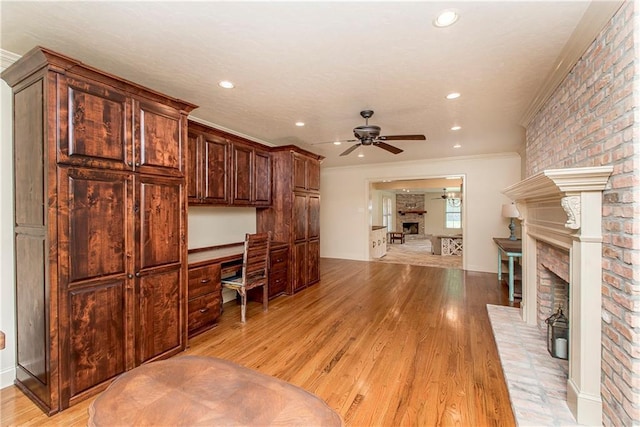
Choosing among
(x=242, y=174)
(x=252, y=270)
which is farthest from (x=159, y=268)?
(x=242, y=174)

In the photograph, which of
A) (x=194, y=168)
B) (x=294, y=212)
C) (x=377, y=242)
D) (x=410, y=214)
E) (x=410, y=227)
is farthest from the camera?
(x=410, y=227)

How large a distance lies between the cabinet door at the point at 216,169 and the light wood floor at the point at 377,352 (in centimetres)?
159

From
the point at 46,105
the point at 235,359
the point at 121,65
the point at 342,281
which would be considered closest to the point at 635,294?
the point at 235,359

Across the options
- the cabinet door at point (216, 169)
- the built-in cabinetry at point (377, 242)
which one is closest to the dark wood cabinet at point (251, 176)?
the cabinet door at point (216, 169)

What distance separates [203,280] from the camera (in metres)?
3.14

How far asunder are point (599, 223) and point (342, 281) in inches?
161

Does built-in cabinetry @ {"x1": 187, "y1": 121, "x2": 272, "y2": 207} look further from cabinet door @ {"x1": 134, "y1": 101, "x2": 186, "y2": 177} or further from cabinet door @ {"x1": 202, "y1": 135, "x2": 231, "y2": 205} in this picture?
cabinet door @ {"x1": 134, "y1": 101, "x2": 186, "y2": 177}

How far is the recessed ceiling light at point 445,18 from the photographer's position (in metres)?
1.71

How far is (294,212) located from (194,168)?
1752 millimetres

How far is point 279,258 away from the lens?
14.4 feet

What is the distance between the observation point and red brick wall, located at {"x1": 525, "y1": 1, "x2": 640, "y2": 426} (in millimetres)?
1425

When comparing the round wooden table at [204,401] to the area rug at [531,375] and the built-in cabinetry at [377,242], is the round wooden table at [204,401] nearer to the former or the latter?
the area rug at [531,375]

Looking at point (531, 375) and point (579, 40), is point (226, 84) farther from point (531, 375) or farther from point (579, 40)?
point (531, 375)

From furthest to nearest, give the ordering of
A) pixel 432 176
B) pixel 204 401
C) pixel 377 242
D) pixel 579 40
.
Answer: pixel 377 242 < pixel 432 176 < pixel 579 40 < pixel 204 401
